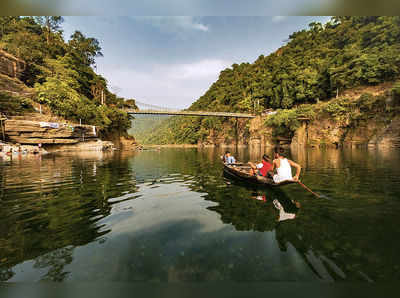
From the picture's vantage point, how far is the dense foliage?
30.5m

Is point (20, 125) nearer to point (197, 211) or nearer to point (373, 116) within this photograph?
point (197, 211)

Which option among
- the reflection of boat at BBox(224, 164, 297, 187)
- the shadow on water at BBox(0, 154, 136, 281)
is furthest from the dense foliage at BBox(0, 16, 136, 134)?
the reflection of boat at BBox(224, 164, 297, 187)

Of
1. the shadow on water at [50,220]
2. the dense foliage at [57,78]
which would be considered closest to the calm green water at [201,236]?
the shadow on water at [50,220]

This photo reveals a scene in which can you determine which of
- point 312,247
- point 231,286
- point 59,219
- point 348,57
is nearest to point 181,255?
point 231,286

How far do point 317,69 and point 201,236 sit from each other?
57.4 m

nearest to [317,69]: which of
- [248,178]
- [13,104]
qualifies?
[248,178]

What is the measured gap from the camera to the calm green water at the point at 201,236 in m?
2.48

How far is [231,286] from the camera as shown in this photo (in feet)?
5.61

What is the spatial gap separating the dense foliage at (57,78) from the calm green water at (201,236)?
30.5 metres

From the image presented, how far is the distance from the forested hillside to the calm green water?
54.9 ft

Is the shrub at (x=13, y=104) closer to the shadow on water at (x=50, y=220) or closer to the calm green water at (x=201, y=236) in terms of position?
the shadow on water at (x=50, y=220)

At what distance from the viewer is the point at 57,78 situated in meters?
33.8

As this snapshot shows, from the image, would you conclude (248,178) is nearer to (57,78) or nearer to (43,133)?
(43,133)

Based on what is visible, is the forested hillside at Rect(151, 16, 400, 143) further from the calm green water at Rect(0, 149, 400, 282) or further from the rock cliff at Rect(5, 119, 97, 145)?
the rock cliff at Rect(5, 119, 97, 145)
